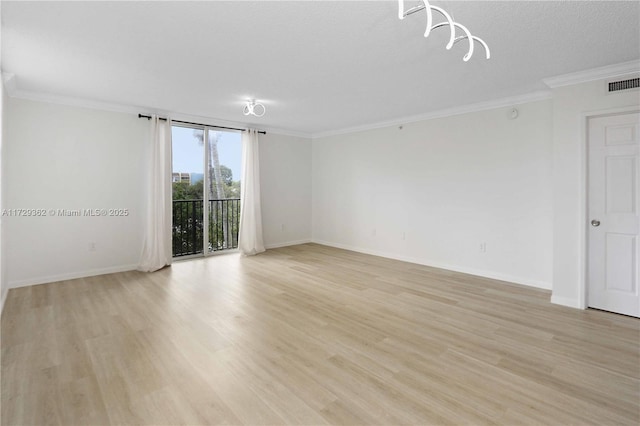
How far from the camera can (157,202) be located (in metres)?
4.89

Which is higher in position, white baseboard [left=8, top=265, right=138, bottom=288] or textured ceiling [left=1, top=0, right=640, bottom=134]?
→ textured ceiling [left=1, top=0, right=640, bottom=134]

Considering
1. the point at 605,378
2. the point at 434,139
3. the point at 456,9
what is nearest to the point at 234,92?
the point at 456,9

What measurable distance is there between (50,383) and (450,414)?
8.38 ft

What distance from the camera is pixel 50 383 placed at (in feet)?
6.70

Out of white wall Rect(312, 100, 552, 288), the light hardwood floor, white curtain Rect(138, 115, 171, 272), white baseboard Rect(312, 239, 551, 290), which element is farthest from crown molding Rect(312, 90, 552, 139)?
white curtain Rect(138, 115, 171, 272)

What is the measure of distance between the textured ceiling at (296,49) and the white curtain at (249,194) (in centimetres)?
174

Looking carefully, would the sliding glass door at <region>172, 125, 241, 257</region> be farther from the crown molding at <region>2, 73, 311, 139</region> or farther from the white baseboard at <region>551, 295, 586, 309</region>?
the white baseboard at <region>551, 295, 586, 309</region>

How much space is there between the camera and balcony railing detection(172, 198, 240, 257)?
5586 mm

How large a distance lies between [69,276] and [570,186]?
649 cm

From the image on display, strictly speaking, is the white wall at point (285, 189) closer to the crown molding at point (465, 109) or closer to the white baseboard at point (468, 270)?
the crown molding at point (465, 109)

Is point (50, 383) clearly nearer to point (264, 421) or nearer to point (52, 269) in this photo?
point (264, 421)

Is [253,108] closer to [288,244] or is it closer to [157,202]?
[157,202]

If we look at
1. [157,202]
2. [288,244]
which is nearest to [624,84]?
[288,244]

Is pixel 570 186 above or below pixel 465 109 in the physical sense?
below
